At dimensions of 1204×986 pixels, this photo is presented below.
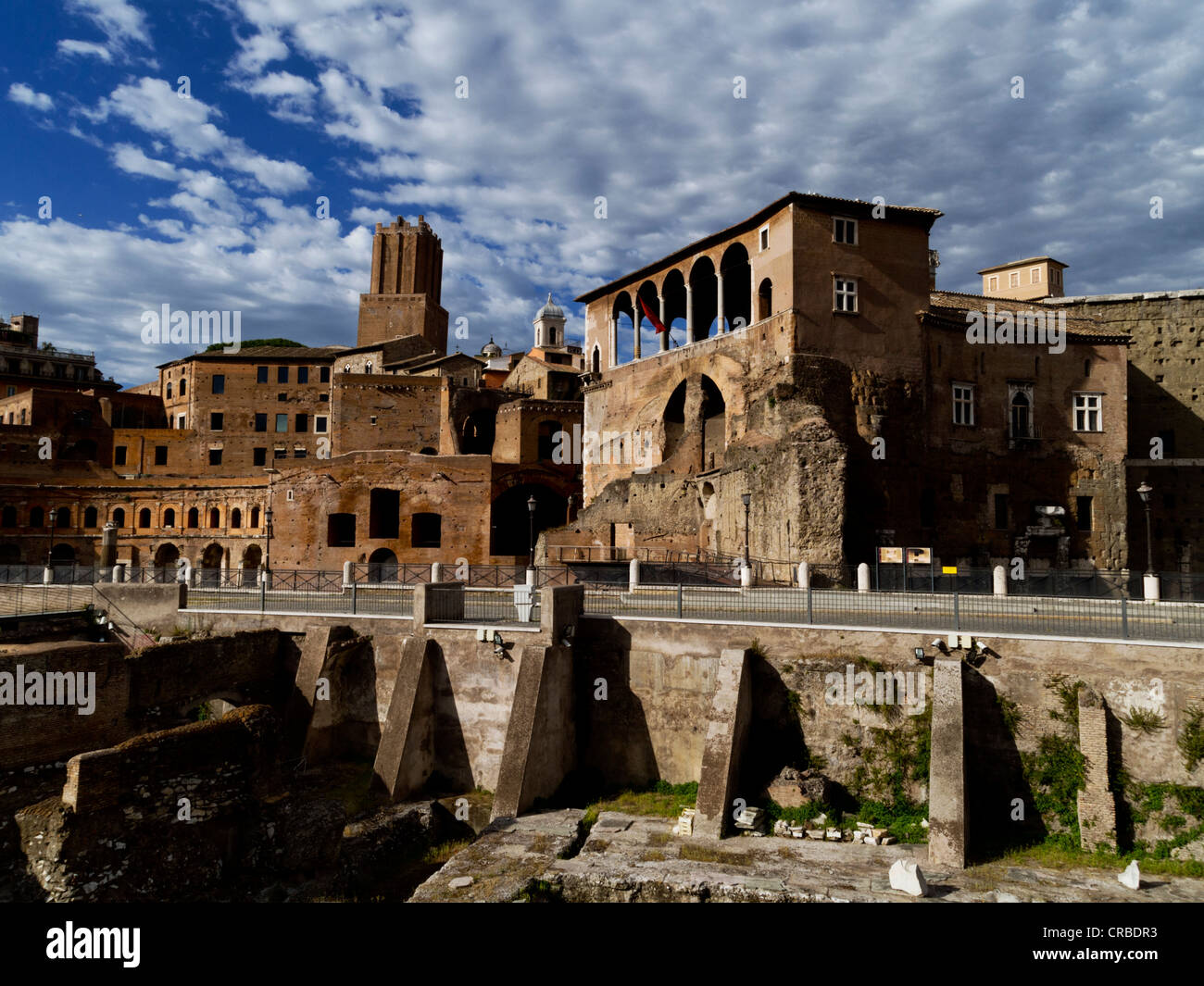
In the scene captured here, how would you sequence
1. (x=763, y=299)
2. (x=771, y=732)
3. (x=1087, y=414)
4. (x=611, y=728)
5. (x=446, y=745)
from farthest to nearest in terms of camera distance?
(x=1087, y=414), (x=763, y=299), (x=446, y=745), (x=611, y=728), (x=771, y=732)

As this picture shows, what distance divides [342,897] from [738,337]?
26.4 metres

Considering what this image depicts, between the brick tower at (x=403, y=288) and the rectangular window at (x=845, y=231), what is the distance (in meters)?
41.2

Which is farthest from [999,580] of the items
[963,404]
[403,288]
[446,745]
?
[403,288]

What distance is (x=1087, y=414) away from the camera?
33719 millimetres

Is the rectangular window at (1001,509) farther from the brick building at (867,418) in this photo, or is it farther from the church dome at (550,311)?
the church dome at (550,311)

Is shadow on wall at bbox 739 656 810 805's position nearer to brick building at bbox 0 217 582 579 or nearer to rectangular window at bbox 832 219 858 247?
rectangular window at bbox 832 219 858 247

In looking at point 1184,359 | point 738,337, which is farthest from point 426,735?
point 1184,359

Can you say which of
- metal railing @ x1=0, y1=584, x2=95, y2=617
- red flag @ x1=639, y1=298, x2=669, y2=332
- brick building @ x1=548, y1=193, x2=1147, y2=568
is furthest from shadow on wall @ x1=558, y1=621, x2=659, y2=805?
red flag @ x1=639, y1=298, x2=669, y2=332

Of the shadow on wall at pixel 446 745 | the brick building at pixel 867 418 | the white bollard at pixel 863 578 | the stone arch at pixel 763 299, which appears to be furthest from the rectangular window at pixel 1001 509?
the shadow on wall at pixel 446 745

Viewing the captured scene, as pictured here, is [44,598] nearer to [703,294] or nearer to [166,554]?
[166,554]

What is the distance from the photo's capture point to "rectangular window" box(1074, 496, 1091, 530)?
33.2 meters

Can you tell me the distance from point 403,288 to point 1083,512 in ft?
177

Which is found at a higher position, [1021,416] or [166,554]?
[1021,416]
